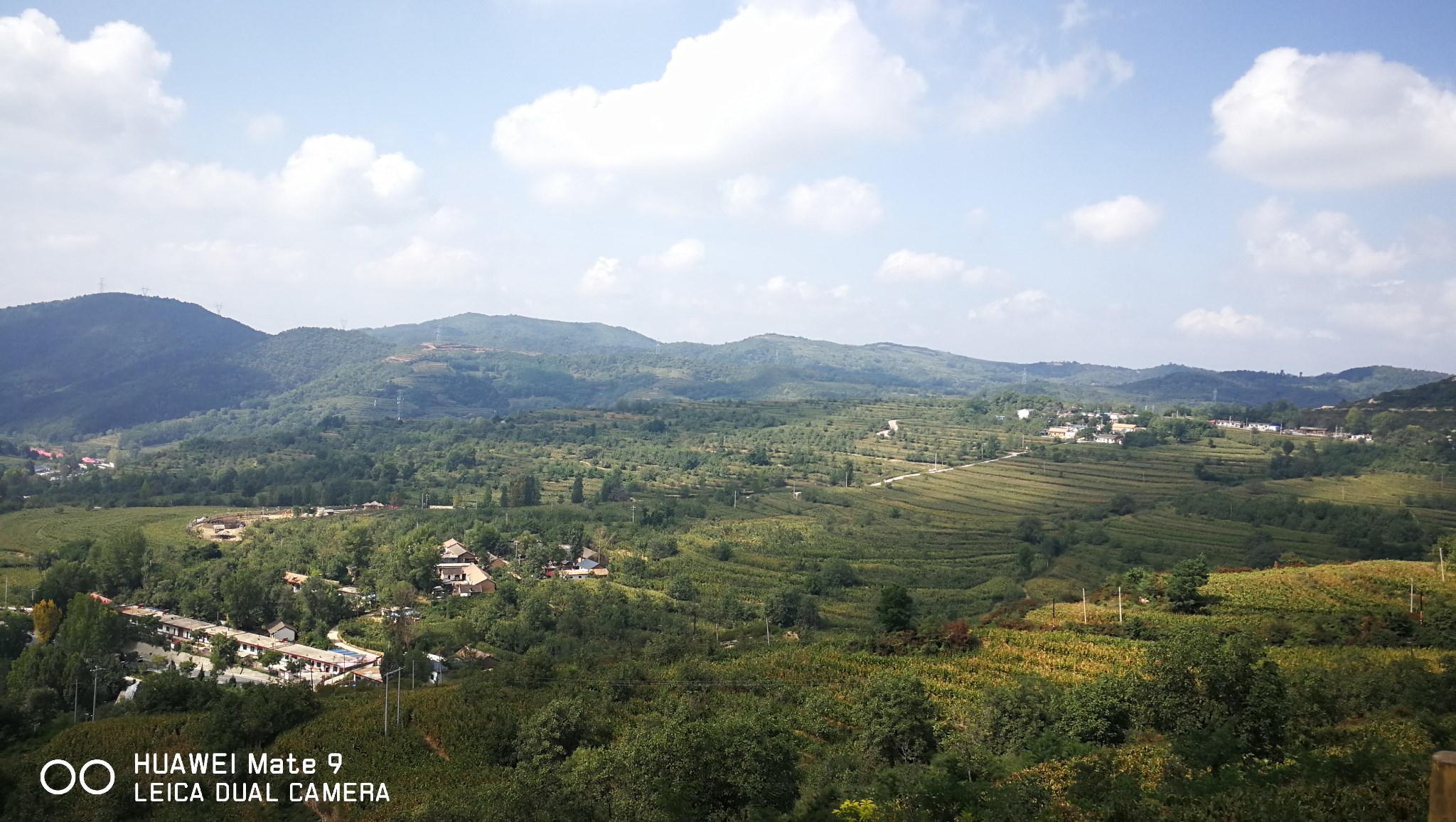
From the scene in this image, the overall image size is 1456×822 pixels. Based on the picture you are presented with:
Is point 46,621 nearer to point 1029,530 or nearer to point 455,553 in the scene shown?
point 455,553

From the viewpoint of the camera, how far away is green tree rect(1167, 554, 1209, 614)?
110ft

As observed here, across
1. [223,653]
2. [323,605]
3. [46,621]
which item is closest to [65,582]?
[46,621]

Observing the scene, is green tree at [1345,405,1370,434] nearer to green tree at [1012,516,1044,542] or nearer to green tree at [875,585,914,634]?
green tree at [1012,516,1044,542]

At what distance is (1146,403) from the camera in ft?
653

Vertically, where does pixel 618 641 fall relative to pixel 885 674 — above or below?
below

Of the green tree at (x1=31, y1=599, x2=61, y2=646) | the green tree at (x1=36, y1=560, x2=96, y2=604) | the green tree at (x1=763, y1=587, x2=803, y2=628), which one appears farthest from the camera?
the green tree at (x1=36, y1=560, x2=96, y2=604)

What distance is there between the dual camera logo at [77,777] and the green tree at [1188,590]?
3565cm

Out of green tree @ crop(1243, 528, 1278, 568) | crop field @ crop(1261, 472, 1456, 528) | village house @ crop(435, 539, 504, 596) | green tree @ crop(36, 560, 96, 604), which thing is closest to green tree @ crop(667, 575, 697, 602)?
village house @ crop(435, 539, 504, 596)

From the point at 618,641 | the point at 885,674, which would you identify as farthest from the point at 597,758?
the point at 618,641

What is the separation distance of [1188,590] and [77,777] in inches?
1465

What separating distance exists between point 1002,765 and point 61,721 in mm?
30150

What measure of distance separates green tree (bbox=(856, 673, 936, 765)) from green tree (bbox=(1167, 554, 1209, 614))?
654 inches

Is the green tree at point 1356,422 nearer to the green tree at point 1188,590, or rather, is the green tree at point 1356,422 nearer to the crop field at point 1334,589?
the crop field at point 1334,589

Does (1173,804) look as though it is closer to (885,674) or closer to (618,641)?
(885,674)
